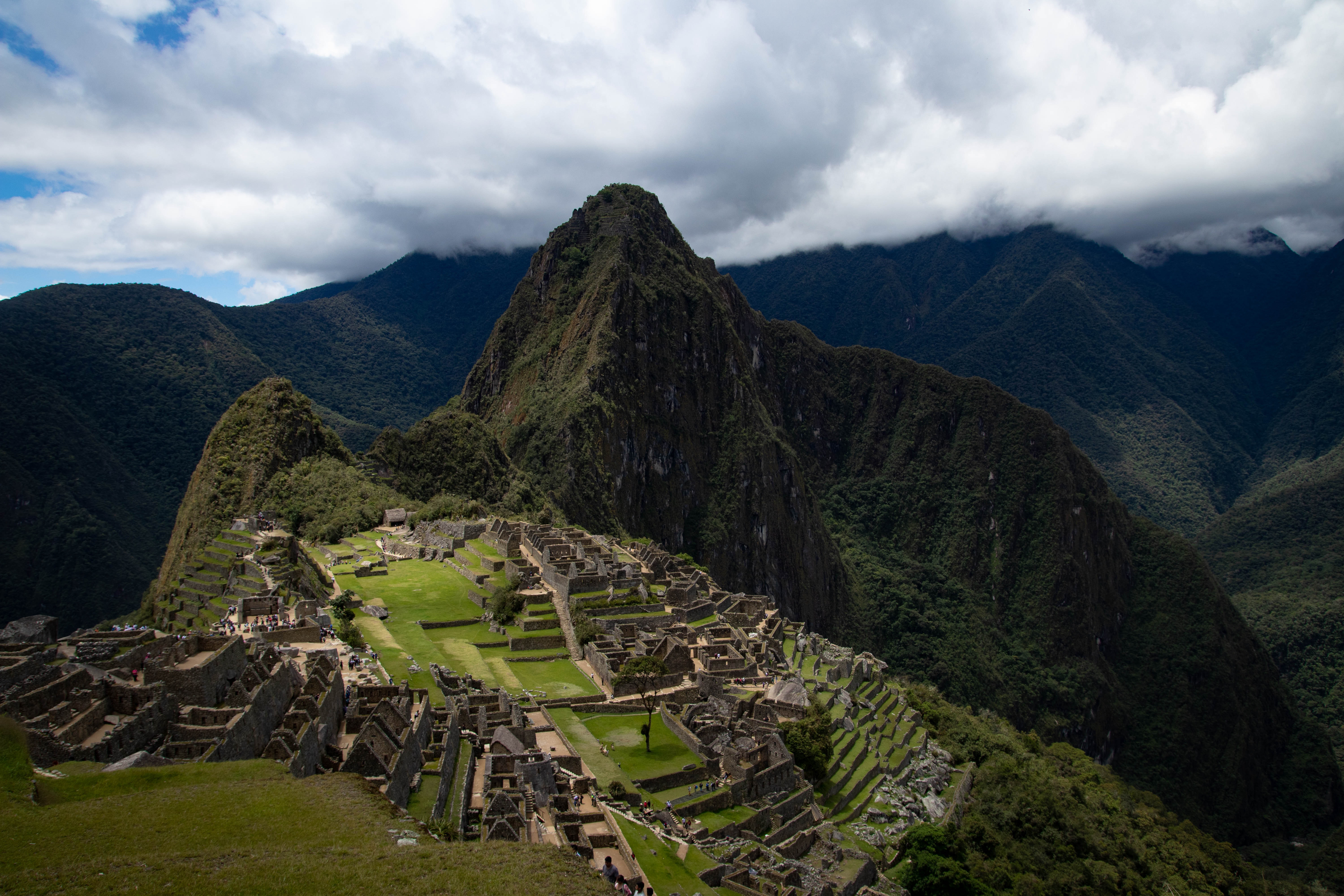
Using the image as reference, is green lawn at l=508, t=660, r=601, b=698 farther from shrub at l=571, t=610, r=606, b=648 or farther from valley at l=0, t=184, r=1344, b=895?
shrub at l=571, t=610, r=606, b=648

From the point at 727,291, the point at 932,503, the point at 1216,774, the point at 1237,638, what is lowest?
the point at 1216,774

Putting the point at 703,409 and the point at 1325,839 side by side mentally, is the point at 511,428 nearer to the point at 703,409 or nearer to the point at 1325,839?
the point at 703,409

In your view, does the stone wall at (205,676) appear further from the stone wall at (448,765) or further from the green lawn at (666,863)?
the green lawn at (666,863)

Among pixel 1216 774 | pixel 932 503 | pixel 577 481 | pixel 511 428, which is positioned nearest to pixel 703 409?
pixel 511 428

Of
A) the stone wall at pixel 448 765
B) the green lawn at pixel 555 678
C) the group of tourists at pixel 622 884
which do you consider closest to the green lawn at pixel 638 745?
the green lawn at pixel 555 678

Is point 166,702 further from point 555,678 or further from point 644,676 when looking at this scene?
point 644,676
